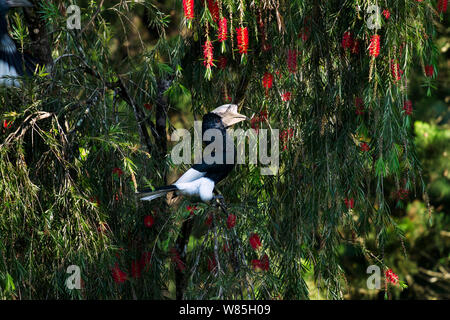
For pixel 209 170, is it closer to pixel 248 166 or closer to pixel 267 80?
pixel 248 166

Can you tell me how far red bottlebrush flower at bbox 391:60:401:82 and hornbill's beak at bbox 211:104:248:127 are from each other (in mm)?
654

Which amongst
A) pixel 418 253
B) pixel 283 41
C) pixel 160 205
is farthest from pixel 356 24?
pixel 418 253

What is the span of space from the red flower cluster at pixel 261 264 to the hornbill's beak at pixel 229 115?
2.00ft

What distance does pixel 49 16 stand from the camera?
2451 millimetres

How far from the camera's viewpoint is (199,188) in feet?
8.30

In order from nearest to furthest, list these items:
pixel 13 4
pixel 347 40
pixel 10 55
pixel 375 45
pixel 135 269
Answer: pixel 375 45 < pixel 347 40 < pixel 135 269 < pixel 10 55 < pixel 13 4

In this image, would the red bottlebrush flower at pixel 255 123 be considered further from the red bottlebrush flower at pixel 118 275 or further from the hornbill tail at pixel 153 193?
the red bottlebrush flower at pixel 118 275

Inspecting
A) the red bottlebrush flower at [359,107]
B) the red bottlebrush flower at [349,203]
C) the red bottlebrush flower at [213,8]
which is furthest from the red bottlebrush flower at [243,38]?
the red bottlebrush flower at [349,203]

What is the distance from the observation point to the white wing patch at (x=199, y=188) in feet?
8.25

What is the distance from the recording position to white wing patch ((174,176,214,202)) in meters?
2.51

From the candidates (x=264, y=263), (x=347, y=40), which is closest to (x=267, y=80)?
(x=347, y=40)

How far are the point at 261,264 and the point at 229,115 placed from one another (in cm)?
67

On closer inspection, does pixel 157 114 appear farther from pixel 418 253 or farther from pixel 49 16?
pixel 418 253
